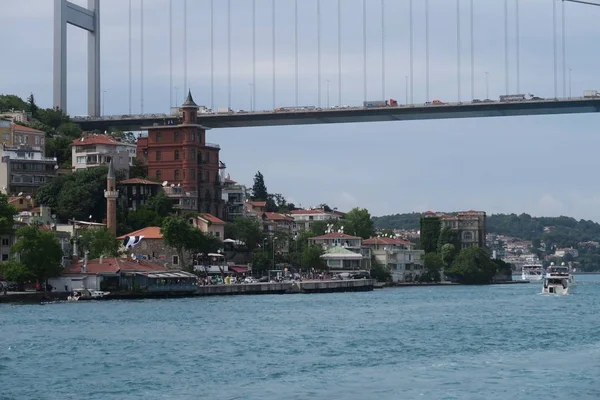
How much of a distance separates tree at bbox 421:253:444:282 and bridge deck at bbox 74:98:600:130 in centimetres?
1844

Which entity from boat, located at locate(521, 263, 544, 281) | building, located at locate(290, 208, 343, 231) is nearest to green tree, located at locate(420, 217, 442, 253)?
building, located at locate(290, 208, 343, 231)

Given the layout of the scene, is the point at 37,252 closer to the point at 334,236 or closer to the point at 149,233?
the point at 149,233

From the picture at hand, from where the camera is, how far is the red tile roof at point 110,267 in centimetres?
6150

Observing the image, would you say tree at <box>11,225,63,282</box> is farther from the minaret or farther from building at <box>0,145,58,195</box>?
building at <box>0,145,58,195</box>

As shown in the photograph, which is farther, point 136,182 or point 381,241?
point 381,241

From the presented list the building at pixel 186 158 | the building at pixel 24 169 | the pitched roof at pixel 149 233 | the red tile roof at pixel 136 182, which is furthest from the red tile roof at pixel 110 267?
the building at pixel 186 158

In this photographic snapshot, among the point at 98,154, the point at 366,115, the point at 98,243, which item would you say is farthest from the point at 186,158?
the point at 98,243

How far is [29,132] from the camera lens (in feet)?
283

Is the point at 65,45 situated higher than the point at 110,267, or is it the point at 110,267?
the point at 65,45

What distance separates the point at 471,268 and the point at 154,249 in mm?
42516

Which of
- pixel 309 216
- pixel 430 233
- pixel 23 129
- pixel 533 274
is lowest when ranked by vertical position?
pixel 533 274

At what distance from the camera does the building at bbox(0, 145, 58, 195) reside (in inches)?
3169

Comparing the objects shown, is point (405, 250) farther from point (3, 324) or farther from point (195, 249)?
point (3, 324)

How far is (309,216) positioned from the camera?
117 metres
